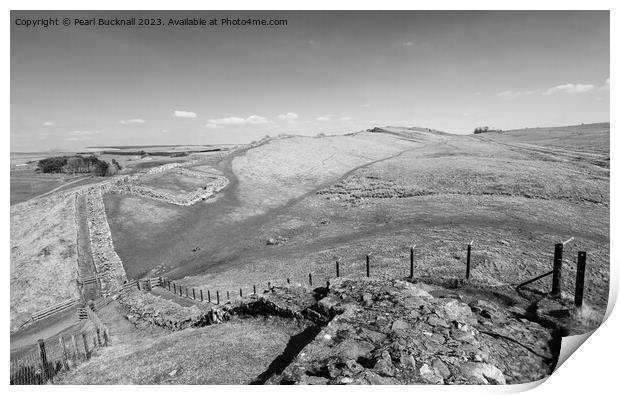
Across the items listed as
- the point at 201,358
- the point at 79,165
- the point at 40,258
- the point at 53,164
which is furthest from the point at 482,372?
the point at 79,165

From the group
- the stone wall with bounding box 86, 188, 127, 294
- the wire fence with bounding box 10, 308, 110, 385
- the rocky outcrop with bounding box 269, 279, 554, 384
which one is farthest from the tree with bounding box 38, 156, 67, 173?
the rocky outcrop with bounding box 269, 279, 554, 384

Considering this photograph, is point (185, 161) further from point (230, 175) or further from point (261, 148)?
point (261, 148)

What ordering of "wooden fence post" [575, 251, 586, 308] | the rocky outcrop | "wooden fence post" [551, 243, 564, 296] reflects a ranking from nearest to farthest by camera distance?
the rocky outcrop → "wooden fence post" [575, 251, 586, 308] → "wooden fence post" [551, 243, 564, 296]

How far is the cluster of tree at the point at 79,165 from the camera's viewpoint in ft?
59.7

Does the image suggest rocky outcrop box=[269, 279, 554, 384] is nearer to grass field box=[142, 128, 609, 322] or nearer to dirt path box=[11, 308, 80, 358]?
grass field box=[142, 128, 609, 322]

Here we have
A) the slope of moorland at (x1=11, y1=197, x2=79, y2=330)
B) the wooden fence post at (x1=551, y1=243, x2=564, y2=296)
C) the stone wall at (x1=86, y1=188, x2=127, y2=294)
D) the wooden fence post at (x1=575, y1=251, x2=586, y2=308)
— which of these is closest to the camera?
the wooden fence post at (x1=575, y1=251, x2=586, y2=308)

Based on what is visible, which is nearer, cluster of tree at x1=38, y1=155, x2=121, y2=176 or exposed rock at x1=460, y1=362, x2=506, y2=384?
exposed rock at x1=460, y1=362, x2=506, y2=384

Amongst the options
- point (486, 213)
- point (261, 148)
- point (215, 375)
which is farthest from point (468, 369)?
point (261, 148)

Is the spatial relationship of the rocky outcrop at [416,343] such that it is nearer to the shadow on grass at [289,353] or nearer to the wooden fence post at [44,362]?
the shadow on grass at [289,353]

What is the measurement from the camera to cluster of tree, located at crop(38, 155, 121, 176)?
18208 millimetres

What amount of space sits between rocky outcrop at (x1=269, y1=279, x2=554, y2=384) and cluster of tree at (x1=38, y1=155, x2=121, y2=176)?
15.5m

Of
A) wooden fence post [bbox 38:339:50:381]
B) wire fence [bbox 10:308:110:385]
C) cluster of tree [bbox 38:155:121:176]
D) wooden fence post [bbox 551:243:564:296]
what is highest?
cluster of tree [bbox 38:155:121:176]

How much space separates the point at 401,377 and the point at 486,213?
1770cm

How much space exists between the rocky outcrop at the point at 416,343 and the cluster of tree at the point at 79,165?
51.0ft
